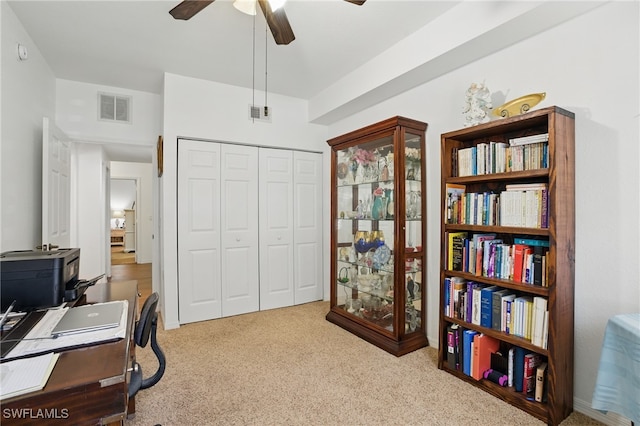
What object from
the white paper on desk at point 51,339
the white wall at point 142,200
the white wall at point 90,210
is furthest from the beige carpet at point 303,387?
the white wall at point 142,200

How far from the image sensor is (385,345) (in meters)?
2.69

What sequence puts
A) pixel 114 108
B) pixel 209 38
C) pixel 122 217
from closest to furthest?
pixel 209 38 < pixel 114 108 < pixel 122 217

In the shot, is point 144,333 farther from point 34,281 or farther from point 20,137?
point 20,137

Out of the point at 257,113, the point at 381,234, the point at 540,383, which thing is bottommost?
the point at 540,383

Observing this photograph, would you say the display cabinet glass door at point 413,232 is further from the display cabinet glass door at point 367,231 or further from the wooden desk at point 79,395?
the wooden desk at point 79,395

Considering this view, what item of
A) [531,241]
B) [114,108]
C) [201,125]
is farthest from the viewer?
[114,108]

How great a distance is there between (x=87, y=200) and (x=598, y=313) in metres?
6.31

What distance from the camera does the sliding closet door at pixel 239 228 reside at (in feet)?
11.8

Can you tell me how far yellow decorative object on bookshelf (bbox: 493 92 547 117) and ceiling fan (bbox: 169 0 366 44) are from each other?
3.64 ft

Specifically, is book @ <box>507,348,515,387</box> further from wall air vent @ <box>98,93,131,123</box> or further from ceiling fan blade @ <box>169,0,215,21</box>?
wall air vent @ <box>98,93,131,123</box>

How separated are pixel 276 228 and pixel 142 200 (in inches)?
210

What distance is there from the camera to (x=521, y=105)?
201 centimetres

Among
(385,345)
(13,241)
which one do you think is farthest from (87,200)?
(385,345)

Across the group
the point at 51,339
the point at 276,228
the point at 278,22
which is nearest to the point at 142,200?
the point at 276,228
